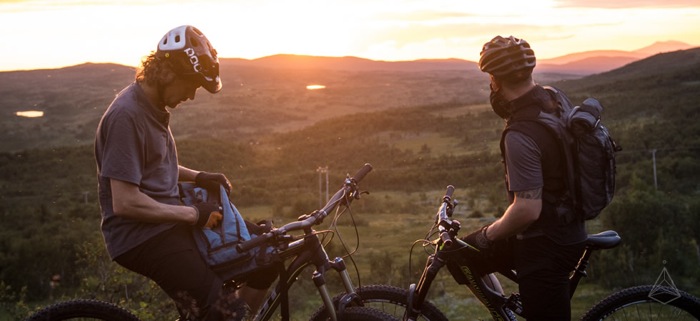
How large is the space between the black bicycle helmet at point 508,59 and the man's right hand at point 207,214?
146 cm

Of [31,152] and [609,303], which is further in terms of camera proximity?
[31,152]

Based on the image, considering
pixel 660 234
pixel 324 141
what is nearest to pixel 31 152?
pixel 324 141

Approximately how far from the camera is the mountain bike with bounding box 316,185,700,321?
13.9 ft

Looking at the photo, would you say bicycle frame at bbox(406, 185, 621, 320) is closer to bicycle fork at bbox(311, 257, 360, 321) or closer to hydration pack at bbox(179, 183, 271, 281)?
bicycle fork at bbox(311, 257, 360, 321)

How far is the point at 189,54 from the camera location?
150 inches

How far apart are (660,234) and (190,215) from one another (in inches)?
486

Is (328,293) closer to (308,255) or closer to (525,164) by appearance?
(308,255)

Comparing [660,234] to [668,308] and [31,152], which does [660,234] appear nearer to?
[668,308]

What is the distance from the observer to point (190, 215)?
3816 mm

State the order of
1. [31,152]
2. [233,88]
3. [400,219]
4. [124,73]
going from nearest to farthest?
[400,219]
[31,152]
[233,88]
[124,73]

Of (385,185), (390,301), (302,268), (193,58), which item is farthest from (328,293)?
(385,185)

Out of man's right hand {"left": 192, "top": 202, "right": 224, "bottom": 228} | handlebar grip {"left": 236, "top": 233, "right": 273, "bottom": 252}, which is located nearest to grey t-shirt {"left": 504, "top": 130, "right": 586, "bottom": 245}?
handlebar grip {"left": 236, "top": 233, "right": 273, "bottom": 252}

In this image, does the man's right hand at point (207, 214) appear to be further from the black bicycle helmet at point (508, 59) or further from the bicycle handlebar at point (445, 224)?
the black bicycle helmet at point (508, 59)

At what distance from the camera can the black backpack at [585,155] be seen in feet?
12.2
